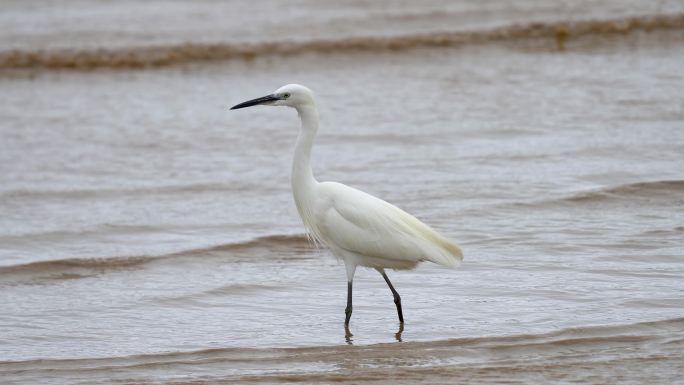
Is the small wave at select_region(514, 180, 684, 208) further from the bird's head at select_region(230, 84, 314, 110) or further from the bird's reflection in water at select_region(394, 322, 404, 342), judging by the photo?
the bird's head at select_region(230, 84, 314, 110)

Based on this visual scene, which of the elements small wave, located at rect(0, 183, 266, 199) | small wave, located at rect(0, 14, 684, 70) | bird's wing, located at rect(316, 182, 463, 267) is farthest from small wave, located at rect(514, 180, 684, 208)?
small wave, located at rect(0, 14, 684, 70)

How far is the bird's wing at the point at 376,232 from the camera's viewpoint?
586cm

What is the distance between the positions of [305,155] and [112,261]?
6.94 ft

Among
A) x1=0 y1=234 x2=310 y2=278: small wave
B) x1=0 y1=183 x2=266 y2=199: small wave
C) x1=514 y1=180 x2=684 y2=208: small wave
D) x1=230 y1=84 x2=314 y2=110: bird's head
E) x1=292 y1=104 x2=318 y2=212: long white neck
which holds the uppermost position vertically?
x1=230 y1=84 x2=314 y2=110: bird's head

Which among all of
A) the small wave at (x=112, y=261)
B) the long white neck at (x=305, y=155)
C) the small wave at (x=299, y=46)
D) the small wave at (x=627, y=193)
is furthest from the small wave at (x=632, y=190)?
the small wave at (x=299, y=46)

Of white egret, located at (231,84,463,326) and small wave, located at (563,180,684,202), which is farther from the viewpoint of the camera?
small wave, located at (563,180,684,202)

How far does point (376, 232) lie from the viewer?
5883mm

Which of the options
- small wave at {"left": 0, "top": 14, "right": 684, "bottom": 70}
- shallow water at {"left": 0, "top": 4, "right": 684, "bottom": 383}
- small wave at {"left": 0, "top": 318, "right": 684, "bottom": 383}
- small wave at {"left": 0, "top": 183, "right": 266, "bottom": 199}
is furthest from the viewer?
small wave at {"left": 0, "top": 14, "right": 684, "bottom": 70}

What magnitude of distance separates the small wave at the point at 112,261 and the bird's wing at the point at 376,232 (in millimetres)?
1725

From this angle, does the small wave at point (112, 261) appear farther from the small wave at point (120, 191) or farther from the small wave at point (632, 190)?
the small wave at point (632, 190)

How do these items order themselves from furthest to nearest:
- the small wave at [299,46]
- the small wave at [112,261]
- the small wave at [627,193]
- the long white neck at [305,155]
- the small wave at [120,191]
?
1. the small wave at [299,46]
2. the small wave at [120,191]
3. the small wave at [627,193]
4. the small wave at [112,261]
5. the long white neck at [305,155]

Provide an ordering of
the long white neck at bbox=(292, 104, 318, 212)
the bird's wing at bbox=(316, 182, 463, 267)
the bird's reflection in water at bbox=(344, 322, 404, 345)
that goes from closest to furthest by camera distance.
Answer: the bird's reflection in water at bbox=(344, 322, 404, 345) → the bird's wing at bbox=(316, 182, 463, 267) → the long white neck at bbox=(292, 104, 318, 212)

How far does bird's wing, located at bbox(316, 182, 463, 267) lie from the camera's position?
586cm

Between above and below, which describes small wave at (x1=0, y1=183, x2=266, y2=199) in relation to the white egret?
below
